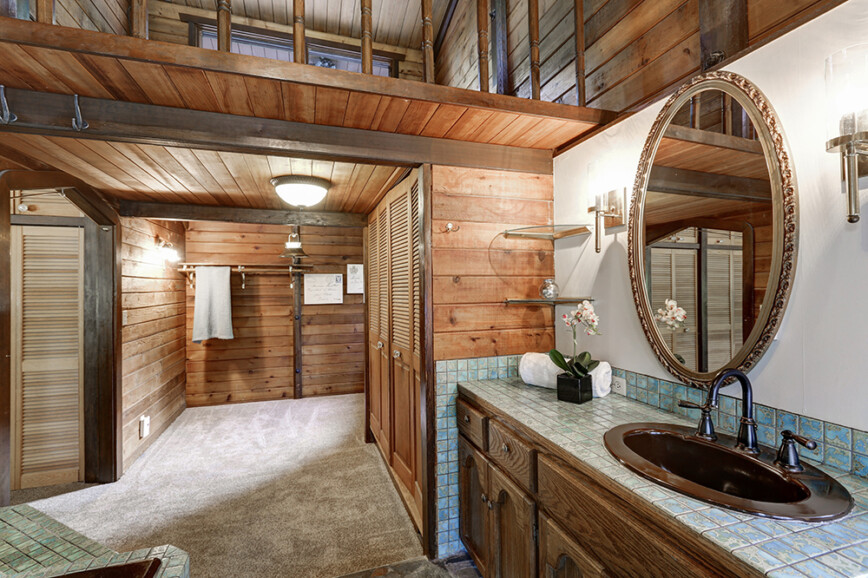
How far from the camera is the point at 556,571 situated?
1180mm

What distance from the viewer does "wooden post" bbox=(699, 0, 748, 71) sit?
4.12ft

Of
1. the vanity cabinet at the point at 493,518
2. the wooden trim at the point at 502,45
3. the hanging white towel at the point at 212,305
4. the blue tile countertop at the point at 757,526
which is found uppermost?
the wooden trim at the point at 502,45

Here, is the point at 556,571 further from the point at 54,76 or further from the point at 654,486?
the point at 54,76

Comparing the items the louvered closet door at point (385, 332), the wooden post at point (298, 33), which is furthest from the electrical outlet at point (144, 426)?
the wooden post at point (298, 33)

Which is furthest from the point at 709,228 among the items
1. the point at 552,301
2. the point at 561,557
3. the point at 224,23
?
the point at 224,23

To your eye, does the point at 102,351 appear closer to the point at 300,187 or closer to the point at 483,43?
the point at 300,187

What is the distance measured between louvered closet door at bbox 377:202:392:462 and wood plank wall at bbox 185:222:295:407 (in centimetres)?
213

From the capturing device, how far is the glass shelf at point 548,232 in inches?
75.2

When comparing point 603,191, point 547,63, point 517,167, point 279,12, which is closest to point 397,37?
point 279,12

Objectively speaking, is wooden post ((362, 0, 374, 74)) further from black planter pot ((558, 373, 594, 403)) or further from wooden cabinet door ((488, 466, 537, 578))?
wooden cabinet door ((488, 466, 537, 578))

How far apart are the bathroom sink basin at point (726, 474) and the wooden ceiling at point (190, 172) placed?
1845 mm

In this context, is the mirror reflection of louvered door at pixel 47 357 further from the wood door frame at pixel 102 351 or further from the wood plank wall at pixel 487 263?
the wood plank wall at pixel 487 263

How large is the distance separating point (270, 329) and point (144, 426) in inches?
68.5

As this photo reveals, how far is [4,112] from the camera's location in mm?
1369
